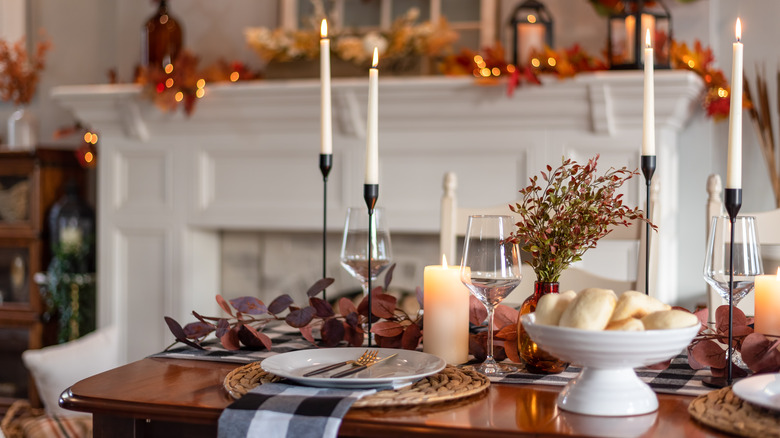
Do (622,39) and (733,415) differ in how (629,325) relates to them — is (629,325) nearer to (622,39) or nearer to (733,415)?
(733,415)

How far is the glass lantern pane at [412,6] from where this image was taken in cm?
303

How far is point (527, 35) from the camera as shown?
260 centimetres

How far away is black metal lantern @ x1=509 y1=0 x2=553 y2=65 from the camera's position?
2604 mm

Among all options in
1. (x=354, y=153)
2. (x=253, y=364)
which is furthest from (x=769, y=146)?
(x=253, y=364)

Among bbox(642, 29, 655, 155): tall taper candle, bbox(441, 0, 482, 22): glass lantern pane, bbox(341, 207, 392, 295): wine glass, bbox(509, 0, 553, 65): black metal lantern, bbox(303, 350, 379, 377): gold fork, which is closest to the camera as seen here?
bbox(303, 350, 379, 377): gold fork

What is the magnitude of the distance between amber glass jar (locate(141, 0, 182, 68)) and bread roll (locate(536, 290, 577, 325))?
2.52 metres

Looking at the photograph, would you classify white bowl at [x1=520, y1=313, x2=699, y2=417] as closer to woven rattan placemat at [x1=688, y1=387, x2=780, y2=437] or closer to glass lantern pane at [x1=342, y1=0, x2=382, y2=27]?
woven rattan placemat at [x1=688, y1=387, x2=780, y2=437]

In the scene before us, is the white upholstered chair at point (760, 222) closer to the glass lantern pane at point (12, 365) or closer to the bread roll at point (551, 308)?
the bread roll at point (551, 308)

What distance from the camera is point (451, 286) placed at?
1107mm

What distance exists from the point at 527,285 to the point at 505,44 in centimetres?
147

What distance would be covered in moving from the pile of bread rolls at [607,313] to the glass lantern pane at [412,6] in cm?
231

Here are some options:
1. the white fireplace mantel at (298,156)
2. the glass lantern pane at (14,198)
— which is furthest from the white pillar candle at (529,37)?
the glass lantern pane at (14,198)

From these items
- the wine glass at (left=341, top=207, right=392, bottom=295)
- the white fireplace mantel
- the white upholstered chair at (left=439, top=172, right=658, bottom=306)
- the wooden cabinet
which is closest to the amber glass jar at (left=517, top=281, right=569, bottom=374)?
the wine glass at (left=341, top=207, right=392, bottom=295)

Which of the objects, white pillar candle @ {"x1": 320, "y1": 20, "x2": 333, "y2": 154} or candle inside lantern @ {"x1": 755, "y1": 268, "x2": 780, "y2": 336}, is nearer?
candle inside lantern @ {"x1": 755, "y1": 268, "x2": 780, "y2": 336}
